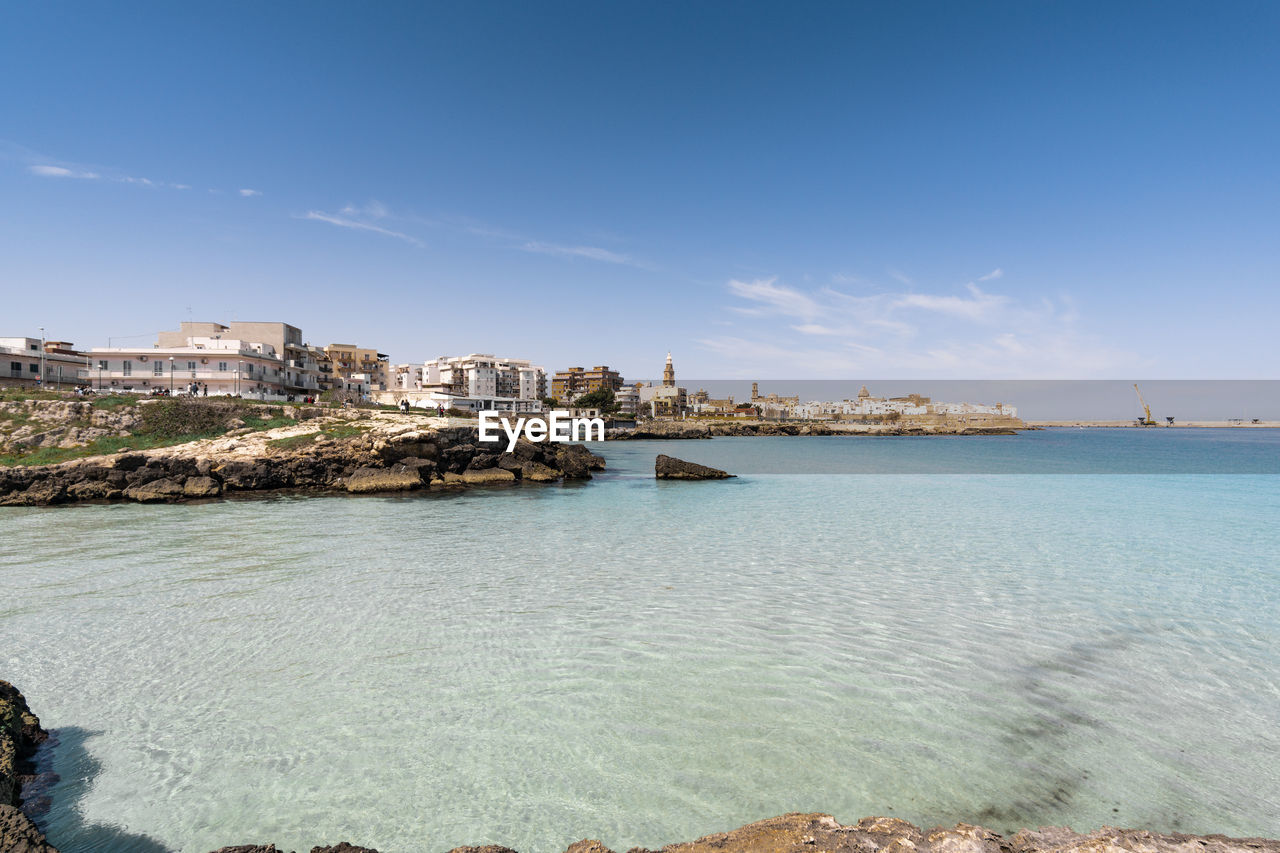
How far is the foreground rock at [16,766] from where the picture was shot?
289 centimetres

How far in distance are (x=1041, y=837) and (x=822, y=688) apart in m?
3.03

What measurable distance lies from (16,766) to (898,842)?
21.0ft

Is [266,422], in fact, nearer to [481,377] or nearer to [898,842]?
[898,842]

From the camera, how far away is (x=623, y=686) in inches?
249

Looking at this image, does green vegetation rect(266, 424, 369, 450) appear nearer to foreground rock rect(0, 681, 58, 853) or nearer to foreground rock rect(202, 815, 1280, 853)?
foreground rock rect(0, 681, 58, 853)

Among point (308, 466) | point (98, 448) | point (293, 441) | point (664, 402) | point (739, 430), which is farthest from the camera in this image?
point (664, 402)

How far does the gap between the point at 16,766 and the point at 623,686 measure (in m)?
5.09

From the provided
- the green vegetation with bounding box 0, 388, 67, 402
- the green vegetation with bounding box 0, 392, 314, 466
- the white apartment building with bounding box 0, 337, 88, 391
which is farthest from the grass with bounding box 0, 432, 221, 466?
the white apartment building with bounding box 0, 337, 88, 391

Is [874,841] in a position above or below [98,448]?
above

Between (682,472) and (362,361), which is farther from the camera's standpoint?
(362,361)

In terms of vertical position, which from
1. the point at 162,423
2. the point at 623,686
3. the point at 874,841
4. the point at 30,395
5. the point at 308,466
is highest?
the point at 30,395

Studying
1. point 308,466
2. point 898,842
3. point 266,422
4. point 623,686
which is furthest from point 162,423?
point 898,842

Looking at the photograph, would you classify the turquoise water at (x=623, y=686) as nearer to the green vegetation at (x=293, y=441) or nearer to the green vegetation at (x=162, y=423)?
the green vegetation at (x=293, y=441)

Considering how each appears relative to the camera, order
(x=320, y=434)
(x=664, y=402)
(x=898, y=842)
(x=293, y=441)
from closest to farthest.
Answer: (x=898, y=842) < (x=293, y=441) < (x=320, y=434) < (x=664, y=402)
